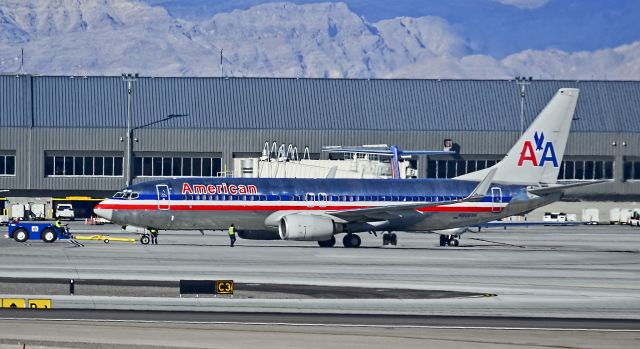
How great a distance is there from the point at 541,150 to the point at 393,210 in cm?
1256

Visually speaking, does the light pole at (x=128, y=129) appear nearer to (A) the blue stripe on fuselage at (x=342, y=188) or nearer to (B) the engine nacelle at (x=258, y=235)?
(B) the engine nacelle at (x=258, y=235)

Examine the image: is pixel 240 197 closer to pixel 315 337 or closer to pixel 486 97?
pixel 315 337

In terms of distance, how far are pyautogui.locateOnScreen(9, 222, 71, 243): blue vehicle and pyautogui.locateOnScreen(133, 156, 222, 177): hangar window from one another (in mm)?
53248

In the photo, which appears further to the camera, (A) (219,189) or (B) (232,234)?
(A) (219,189)

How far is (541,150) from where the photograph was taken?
86.0 m

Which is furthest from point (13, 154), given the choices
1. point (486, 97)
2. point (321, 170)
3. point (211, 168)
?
point (486, 97)

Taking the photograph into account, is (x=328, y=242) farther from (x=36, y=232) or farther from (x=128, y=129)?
(x=128, y=129)

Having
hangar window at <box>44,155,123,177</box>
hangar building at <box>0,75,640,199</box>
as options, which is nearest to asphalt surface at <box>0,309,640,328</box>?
hangar building at <box>0,75,640,199</box>

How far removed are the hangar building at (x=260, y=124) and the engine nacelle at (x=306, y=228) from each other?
55599mm

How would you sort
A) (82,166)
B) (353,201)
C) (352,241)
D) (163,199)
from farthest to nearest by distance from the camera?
(82,166) < (353,201) < (352,241) < (163,199)

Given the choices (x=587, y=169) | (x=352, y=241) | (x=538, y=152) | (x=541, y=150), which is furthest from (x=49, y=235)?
(x=587, y=169)

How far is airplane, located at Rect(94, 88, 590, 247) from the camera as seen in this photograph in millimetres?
79000

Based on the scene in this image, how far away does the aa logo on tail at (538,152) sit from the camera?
85.7 m

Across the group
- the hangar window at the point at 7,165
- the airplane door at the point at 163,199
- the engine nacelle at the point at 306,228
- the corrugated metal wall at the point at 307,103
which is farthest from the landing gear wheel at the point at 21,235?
the corrugated metal wall at the point at 307,103
